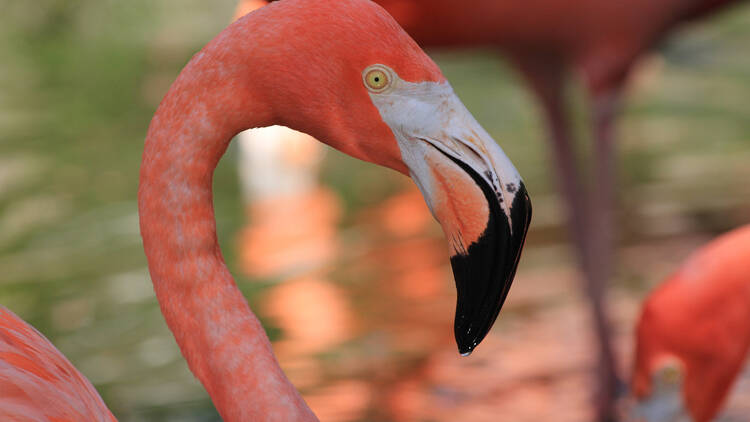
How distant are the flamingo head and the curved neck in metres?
0.04

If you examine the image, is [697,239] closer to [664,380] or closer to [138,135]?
[664,380]

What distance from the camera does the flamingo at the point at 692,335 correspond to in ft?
7.74

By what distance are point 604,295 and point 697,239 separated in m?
1.21

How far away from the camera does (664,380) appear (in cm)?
236

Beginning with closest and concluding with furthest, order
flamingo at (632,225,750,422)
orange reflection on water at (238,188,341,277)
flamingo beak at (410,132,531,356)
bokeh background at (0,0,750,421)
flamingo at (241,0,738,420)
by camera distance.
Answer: flamingo beak at (410,132,531,356) < flamingo at (632,225,750,422) < flamingo at (241,0,738,420) < bokeh background at (0,0,750,421) < orange reflection on water at (238,188,341,277)

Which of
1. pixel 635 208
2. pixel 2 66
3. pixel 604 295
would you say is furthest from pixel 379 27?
pixel 2 66

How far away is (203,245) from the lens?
1435mm

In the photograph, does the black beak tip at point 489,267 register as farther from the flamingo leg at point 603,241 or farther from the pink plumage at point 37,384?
the flamingo leg at point 603,241

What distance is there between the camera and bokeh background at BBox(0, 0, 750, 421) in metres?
3.08

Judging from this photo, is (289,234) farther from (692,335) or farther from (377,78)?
(377,78)

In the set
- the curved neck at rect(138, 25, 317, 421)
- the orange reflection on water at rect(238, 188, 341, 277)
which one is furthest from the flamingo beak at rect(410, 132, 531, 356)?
the orange reflection on water at rect(238, 188, 341, 277)

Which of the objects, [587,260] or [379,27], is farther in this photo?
[587,260]

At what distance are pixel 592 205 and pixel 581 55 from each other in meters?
0.40

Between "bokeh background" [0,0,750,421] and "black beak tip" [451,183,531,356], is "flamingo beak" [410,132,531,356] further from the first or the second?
"bokeh background" [0,0,750,421]
